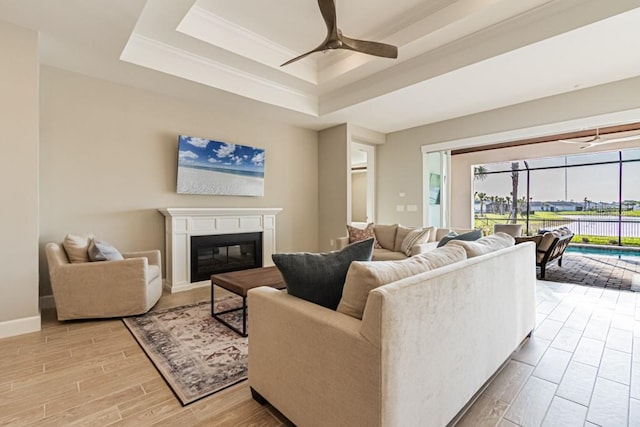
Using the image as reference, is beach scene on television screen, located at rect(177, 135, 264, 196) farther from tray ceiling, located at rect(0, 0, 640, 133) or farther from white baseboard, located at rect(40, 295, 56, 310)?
white baseboard, located at rect(40, 295, 56, 310)

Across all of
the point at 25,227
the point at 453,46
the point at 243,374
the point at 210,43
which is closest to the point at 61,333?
the point at 25,227

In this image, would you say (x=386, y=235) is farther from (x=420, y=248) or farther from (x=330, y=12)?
(x=330, y=12)

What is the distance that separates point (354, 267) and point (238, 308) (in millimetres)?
2356

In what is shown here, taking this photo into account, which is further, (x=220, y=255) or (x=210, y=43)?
(x=220, y=255)

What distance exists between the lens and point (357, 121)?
17.7 ft

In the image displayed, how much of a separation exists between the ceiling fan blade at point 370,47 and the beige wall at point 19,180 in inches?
114

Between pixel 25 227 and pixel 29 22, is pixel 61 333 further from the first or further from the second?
pixel 29 22

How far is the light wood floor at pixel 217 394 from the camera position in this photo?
1.59 metres

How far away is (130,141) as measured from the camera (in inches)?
153

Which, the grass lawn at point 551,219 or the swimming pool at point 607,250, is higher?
the grass lawn at point 551,219

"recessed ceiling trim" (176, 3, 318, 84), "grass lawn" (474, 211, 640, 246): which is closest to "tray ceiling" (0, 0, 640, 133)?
"recessed ceiling trim" (176, 3, 318, 84)

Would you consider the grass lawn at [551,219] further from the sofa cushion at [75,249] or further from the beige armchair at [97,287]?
the sofa cushion at [75,249]

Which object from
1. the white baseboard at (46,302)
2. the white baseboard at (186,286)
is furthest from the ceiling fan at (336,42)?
the white baseboard at (46,302)

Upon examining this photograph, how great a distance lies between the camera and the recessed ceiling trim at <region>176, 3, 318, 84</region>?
3.17 metres
